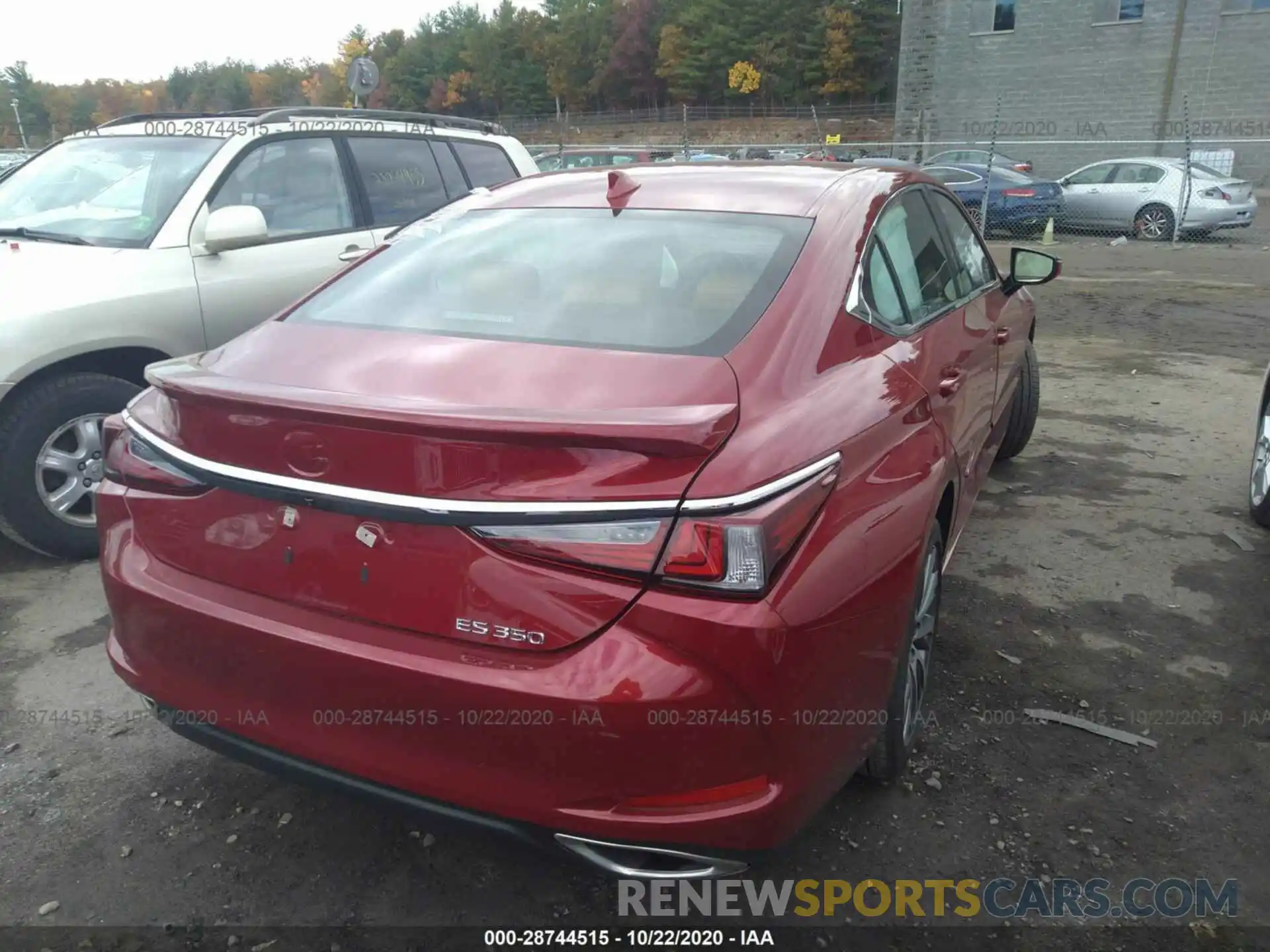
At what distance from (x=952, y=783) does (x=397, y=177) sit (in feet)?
14.8

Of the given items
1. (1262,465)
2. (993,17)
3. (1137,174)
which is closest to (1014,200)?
(1137,174)

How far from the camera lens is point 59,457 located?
156 inches

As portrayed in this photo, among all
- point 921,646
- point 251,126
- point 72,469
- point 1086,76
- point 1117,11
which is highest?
point 1117,11

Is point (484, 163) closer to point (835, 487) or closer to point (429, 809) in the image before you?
point (835, 487)

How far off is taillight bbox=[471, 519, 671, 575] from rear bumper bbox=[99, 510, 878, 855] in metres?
0.08

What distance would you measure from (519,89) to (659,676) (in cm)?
9467

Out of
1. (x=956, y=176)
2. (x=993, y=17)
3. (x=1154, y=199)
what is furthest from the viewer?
(x=993, y=17)

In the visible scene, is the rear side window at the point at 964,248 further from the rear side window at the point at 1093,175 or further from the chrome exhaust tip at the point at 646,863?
the rear side window at the point at 1093,175

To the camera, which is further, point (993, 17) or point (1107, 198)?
point (993, 17)

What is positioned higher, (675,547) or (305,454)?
(305,454)

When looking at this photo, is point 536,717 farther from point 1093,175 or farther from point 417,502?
point 1093,175

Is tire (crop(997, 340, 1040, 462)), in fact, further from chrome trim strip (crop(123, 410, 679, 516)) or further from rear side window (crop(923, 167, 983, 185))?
rear side window (crop(923, 167, 983, 185))

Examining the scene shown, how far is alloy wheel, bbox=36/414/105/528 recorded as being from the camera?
3939 mm

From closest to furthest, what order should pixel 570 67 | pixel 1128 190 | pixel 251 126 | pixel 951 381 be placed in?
pixel 951 381
pixel 251 126
pixel 1128 190
pixel 570 67
